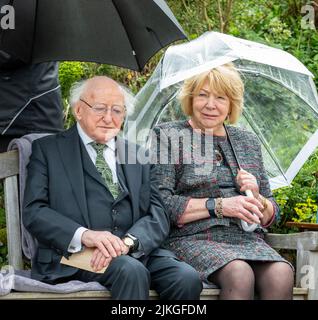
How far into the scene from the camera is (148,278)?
3619 mm

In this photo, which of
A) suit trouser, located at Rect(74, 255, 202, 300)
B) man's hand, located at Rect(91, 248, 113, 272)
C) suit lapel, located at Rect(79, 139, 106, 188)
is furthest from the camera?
suit lapel, located at Rect(79, 139, 106, 188)

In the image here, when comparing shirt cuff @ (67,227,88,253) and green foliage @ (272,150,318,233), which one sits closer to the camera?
shirt cuff @ (67,227,88,253)

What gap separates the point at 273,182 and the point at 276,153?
6.7 inches

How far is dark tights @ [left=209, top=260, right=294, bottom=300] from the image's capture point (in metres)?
3.75

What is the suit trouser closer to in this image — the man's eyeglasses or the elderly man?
the elderly man

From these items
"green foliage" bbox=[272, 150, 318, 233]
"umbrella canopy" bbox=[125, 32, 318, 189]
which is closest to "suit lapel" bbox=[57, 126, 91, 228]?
"umbrella canopy" bbox=[125, 32, 318, 189]

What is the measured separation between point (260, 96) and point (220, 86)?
379mm

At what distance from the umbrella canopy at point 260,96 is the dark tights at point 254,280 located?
0.68 m

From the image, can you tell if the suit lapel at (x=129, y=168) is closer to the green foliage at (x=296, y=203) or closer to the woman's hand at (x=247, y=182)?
the woman's hand at (x=247, y=182)

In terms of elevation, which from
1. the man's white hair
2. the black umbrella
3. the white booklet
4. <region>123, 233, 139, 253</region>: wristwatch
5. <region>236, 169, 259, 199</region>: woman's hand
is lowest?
the white booklet

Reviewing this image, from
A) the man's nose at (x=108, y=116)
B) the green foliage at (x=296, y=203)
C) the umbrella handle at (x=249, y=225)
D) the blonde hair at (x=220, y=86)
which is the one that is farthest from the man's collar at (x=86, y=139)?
the green foliage at (x=296, y=203)

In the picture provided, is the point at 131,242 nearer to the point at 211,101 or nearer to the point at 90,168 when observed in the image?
the point at 90,168

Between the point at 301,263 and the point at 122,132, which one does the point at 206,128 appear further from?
the point at 301,263

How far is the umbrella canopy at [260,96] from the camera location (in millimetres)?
3971
